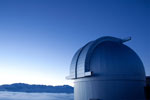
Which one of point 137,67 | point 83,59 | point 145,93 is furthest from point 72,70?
point 145,93

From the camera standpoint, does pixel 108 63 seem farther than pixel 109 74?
Yes

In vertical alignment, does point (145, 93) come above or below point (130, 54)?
below

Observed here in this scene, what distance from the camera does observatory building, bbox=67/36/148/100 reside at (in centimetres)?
1273

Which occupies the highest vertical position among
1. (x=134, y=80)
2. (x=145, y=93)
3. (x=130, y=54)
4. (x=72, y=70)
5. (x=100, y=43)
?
(x=100, y=43)

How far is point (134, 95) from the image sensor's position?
1323cm

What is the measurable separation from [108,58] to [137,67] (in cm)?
282

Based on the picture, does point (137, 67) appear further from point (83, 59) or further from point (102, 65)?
point (83, 59)

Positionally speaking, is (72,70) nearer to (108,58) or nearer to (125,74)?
(108,58)

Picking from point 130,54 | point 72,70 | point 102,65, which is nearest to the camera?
point 102,65

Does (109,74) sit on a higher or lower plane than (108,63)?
lower

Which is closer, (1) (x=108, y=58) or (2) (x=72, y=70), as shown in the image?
(1) (x=108, y=58)

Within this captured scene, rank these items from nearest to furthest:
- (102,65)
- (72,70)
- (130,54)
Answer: (102,65), (130,54), (72,70)

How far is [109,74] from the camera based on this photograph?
Result: 12742mm

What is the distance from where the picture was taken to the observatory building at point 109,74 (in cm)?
1273
